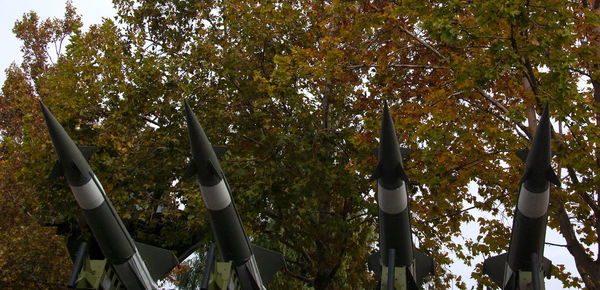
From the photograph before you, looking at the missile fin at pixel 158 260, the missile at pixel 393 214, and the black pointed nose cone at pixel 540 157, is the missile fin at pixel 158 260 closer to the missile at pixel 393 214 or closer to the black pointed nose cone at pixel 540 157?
the missile at pixel 393 214

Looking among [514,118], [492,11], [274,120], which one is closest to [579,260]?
[514,118]

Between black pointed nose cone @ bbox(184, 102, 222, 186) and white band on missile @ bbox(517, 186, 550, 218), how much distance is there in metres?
3.64

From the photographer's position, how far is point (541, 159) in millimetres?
5754

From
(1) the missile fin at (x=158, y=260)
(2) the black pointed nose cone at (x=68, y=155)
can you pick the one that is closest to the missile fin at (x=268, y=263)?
(1) the missile fin at (x=158, y=260)

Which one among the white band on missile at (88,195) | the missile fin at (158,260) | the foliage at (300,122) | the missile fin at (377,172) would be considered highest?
the foliage at (300,122)

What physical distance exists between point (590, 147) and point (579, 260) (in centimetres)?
153

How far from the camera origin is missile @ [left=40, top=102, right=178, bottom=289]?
6.13 meters

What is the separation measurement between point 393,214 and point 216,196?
223cm

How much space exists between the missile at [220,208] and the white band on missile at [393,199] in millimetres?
1959

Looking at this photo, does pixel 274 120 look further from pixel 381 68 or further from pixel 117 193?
pixel 117 193

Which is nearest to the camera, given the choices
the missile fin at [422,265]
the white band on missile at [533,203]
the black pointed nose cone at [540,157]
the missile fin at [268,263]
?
the black pointed nose cone at [540,157]

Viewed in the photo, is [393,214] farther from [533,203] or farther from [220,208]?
[220,208]

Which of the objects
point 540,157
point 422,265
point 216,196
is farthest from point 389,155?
point 216,196

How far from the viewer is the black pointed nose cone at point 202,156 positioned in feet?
21.1
